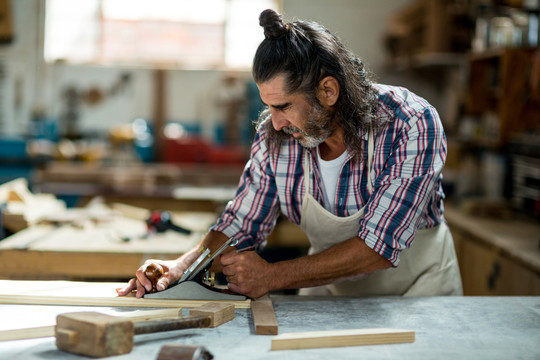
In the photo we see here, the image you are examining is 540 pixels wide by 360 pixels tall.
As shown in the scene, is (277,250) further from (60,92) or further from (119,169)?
(60,92)

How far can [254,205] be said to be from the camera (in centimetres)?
213

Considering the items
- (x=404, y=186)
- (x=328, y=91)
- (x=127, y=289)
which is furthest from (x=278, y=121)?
(x=127, y=289)

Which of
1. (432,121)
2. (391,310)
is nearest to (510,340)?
(391,310)

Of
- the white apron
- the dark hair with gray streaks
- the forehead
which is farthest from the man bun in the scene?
the white apron

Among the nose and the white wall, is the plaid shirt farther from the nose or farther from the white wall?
the white wall

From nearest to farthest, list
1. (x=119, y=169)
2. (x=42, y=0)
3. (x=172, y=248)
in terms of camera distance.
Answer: (x=172, y=248) < (x=119, y=169) < (x=42, y=0)

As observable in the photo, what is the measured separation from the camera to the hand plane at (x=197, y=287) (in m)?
1.80

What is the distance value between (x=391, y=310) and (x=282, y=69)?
31.9 inches

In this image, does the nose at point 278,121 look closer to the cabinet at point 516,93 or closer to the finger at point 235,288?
the finger at point 235,288

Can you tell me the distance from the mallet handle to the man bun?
0.89 m

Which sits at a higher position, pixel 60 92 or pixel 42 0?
pixel 42 0

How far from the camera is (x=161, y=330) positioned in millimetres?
1446

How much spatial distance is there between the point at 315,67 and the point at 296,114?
0.52ft

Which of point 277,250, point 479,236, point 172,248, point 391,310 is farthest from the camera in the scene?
point 277,250
